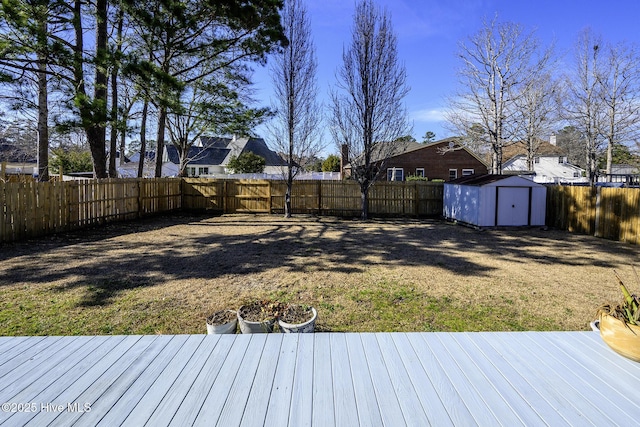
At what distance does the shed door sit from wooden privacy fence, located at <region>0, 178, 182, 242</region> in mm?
12410

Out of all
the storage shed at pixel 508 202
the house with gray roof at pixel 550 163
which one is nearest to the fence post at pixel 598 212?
the storage shed at pixel 508 202

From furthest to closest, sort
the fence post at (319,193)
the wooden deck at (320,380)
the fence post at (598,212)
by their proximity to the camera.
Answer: the fence post at (319,193)
the fence post at (598,212)
the wooden deck at (320,380)

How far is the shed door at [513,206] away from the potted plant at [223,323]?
1050 cm

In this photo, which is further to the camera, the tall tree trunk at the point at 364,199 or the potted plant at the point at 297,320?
A: the tall tree trunk at the point at 364,199

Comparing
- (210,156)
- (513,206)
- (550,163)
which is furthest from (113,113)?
(550,163)

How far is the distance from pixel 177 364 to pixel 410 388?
57.1 inches

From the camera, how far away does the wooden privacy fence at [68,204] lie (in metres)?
8.15

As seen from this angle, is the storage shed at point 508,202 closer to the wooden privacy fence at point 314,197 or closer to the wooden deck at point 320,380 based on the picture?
the wooden privacy fence at point 314,197

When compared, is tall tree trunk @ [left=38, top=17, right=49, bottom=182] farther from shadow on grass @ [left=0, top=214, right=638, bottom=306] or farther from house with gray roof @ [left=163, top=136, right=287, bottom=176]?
house with gray roof @ [left=163, top=136, right=287, bottom=176]

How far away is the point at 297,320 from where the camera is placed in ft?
11.4

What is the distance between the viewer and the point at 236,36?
12.9 metres

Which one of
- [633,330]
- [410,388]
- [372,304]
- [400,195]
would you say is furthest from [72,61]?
[400,195]

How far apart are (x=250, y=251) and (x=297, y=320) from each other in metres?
4.57

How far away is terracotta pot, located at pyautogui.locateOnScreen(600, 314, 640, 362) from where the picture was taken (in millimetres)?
2146
